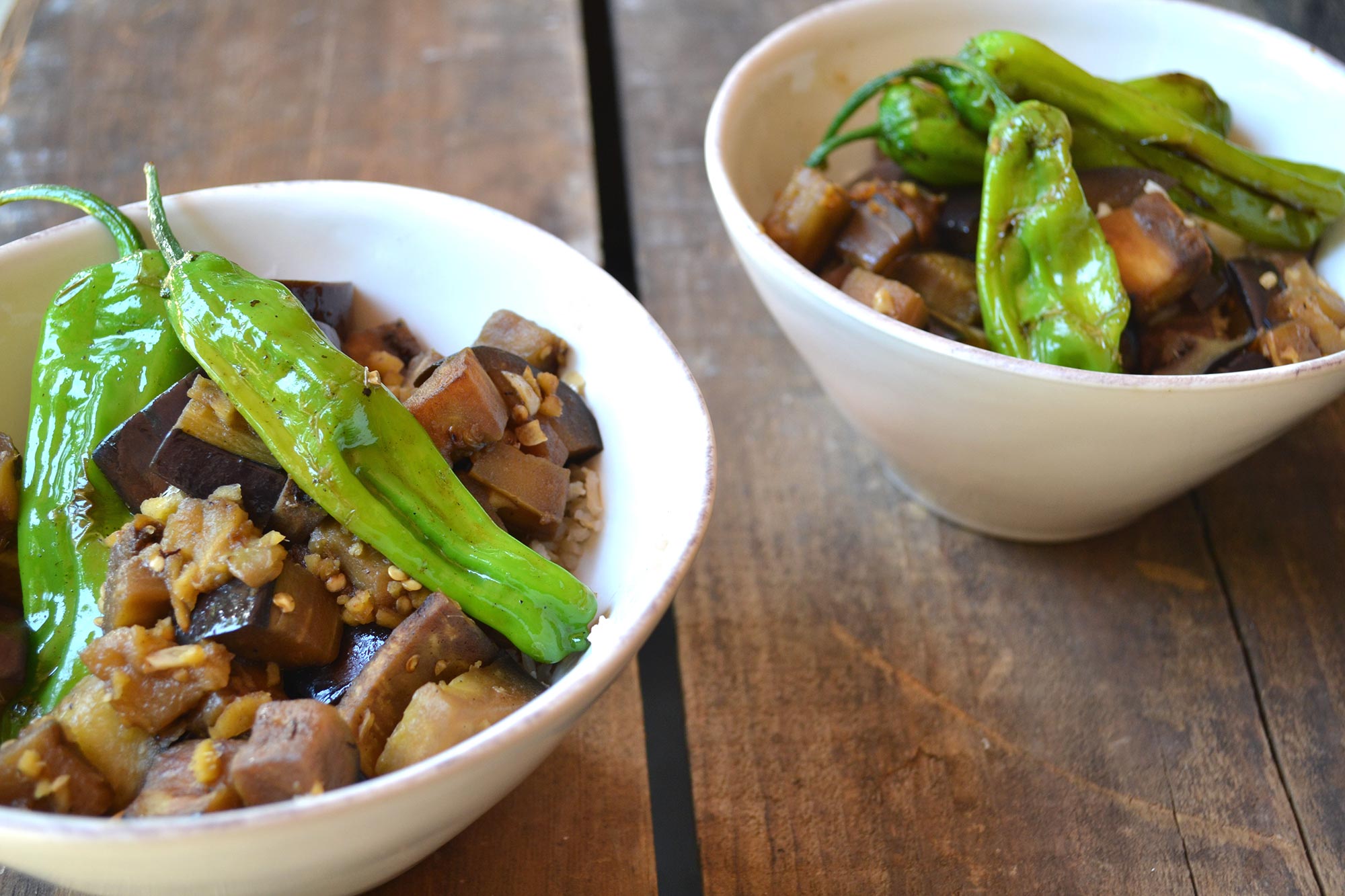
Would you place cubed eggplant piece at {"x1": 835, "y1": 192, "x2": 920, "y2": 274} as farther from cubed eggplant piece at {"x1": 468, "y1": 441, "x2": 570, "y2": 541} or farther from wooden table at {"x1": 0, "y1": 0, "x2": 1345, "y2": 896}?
cubed eggplant piece at {"x1": 468, "y1": 441, "x2": 570, "y2": 541}

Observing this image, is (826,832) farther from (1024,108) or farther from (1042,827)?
(1024,108)

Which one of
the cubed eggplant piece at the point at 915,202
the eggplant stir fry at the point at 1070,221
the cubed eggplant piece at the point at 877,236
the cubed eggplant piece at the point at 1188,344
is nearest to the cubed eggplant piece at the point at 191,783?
the eggplant stir fry at the point at 1070,221

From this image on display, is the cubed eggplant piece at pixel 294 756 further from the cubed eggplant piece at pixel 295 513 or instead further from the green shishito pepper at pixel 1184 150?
the green shishito pepper at pixel 1184 150

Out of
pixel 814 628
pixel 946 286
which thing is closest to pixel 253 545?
pixel 814 628

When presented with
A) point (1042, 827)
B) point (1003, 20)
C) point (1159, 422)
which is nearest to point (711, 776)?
point (1042, 827)

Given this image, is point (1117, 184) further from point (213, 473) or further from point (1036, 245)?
point (213, 473)
